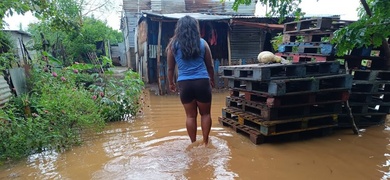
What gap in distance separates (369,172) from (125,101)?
13.6ft

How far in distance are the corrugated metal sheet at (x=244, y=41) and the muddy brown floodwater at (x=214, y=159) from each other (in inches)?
255

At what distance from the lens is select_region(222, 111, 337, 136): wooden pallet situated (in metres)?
3.30

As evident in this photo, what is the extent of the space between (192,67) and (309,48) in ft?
7.70

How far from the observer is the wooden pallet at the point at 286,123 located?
10.8 feet

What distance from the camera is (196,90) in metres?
3.06

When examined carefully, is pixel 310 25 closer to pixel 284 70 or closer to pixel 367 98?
pixel 284 70

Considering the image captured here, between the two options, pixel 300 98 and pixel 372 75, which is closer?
pixel 300 98

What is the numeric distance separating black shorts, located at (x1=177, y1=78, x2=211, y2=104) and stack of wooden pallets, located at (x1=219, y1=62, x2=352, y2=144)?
0.75m

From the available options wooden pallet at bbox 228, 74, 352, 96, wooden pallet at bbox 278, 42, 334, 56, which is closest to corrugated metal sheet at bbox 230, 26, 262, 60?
wooden pallet at bbox 278, 42, 334, 56

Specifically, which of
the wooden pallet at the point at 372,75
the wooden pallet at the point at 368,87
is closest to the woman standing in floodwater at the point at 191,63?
the wooden pallet at the point at 368,87

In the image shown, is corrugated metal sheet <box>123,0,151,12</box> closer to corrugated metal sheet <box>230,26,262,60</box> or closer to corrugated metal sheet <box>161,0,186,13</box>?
corrugated metal sheet <box>161,0,186,13</box>

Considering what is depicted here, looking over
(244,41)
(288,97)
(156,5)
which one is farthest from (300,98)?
(156,5)

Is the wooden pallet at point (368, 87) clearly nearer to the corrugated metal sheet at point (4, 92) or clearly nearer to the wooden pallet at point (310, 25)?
the wooden pallet at point (310, 25)

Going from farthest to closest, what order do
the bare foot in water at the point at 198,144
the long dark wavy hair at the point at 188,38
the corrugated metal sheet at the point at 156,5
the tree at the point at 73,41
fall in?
the corrugated metal sheet at the point at 156,5 < the tree at the point at 73,41 < the bare foot in water at the point at 198,144 < the long dark wavy hair at the point at 188,38
